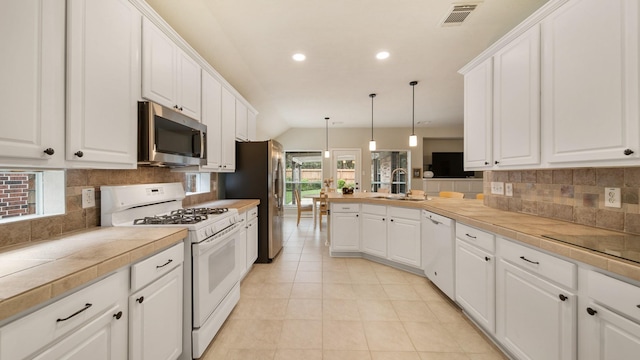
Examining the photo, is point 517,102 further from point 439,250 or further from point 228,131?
point 228,131

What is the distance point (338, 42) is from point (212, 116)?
155cm

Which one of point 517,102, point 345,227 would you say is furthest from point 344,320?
point 517,102

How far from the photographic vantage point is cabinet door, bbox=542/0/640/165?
3.77ft

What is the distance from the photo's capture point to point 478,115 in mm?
2215

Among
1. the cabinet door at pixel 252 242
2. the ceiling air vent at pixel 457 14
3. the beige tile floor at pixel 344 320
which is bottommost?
the beige tile floor at pixel 344 320

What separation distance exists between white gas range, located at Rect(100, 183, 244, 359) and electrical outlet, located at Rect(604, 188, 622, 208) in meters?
2.53

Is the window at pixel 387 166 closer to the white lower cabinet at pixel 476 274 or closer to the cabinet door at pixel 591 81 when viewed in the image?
the white lower cabinet at pixel 476 274

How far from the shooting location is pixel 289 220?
261 inches

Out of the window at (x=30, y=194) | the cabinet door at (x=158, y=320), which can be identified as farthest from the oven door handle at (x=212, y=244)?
the window at (x=30, y=194)

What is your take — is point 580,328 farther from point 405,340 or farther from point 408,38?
point 408,38

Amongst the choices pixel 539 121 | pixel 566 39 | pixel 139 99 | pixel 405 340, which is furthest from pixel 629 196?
pixel 139 99

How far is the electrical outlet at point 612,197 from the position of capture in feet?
4.65

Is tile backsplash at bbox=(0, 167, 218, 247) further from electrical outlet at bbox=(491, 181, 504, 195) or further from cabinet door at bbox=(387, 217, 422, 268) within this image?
electrical outlet at bbox=(491, 181, 504, 195)

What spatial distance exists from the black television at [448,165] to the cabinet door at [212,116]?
6.25 metres
